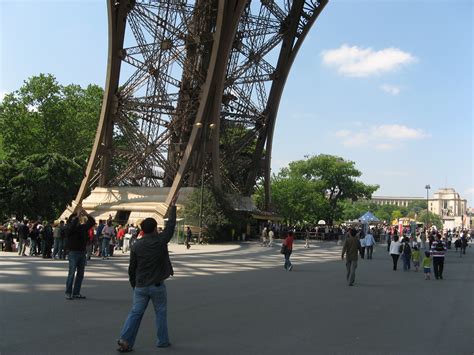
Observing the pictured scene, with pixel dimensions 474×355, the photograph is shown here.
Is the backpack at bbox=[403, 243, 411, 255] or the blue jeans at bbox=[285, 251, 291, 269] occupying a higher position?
the backpack at bbox=[403, 243, 411, 255]

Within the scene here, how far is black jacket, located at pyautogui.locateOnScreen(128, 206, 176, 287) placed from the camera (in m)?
6.27

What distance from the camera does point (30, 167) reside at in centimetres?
4228

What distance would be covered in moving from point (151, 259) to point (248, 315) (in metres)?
3.17

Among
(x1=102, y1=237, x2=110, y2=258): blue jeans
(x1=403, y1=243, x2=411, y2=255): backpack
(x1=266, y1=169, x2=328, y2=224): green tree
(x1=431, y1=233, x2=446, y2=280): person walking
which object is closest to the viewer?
(x1=431, y1=233, x2=446, y2=280): person walking

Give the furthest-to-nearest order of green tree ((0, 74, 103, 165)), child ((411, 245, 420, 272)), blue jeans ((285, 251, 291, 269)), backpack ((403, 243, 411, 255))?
green tree ((0, 74, 103, 165)), child ((411, 245, 420, 272)), backpack ((403, 243, 411, 255)), blue jeans ((285, 251, 291, 269))

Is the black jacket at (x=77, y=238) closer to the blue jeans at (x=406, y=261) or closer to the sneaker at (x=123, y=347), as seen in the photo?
the sneaker at (x=123, y=347)

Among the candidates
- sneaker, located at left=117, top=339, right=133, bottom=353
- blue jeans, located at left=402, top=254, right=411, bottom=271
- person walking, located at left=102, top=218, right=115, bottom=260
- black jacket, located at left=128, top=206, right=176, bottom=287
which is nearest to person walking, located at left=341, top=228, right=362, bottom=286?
blue jeans, located at left=402, top=254, right=411, bottom=271

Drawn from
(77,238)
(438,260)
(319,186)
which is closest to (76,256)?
(77,238)

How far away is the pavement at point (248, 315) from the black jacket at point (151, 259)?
2.77 ft

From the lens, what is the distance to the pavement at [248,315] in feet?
21.9

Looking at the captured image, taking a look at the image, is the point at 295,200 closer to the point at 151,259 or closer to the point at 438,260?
the point at 438,260

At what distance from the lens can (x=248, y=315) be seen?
8930 mm

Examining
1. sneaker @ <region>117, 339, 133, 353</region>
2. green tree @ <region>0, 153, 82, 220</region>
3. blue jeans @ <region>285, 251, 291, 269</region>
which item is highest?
green tree @ <region>0, 153, 82, 220</region>

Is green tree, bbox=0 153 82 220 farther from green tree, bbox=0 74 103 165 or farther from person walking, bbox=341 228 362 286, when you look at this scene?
person walking, bbox=341 228 362 286
